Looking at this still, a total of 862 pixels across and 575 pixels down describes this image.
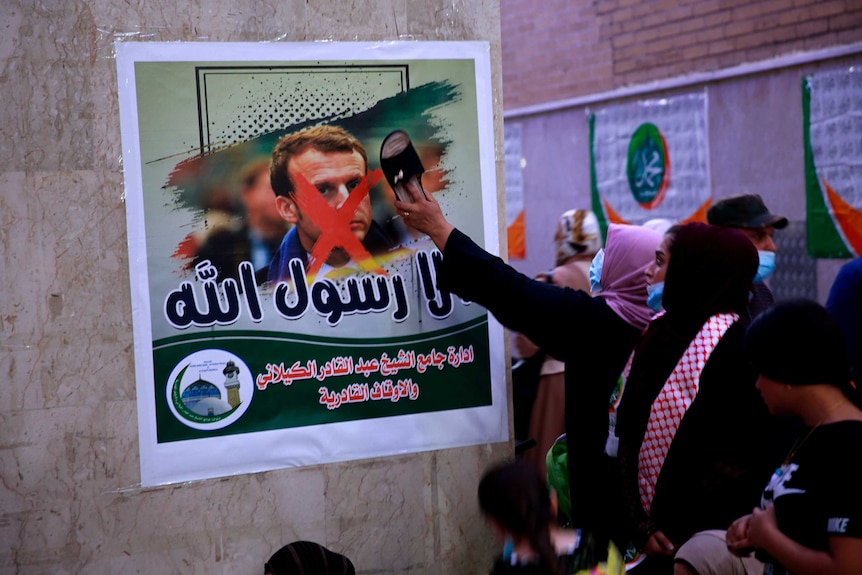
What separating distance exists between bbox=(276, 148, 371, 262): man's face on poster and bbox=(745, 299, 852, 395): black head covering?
5.07 ft

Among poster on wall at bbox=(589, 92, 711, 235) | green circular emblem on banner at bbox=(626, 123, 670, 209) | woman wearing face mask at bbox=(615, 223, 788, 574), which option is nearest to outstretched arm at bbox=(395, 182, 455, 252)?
woman wearing face mask at bbox=(615, 223, 788, 574)

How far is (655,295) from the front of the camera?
10.7ft

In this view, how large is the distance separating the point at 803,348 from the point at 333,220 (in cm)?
169

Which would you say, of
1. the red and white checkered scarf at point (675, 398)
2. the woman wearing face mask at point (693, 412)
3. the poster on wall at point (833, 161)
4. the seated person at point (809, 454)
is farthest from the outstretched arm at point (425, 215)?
the poster on wall at point (833, 161)

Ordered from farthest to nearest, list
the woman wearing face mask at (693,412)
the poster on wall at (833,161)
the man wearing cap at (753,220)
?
1. the poster on wall at (833,161)
2. the man wearing cap at (753,220)
3. the woman wearing face mask at (693,412)

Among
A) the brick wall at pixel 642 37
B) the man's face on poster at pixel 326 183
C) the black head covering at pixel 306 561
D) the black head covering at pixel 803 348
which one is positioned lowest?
the black head covering at pixel 306 561

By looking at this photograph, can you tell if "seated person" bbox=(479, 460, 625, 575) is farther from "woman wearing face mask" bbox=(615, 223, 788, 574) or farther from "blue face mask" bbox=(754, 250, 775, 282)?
"blue face mask" bbox=(754, 250, 775, 282)

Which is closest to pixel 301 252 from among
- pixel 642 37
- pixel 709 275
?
pixel 709 275

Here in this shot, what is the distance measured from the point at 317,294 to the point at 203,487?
0.76 meters

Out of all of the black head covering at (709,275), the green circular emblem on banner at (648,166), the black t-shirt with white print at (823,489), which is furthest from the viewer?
the green circular emblem on banner at (648,166)

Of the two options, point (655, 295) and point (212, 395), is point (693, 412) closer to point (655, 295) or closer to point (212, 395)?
point (655, 295)

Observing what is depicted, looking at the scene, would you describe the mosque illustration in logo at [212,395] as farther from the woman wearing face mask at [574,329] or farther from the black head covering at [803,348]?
the black head covering at [803,348]

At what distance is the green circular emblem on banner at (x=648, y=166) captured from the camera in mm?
8891

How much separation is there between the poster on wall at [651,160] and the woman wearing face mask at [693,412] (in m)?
5.51
